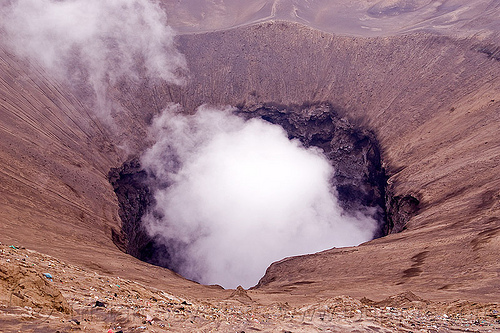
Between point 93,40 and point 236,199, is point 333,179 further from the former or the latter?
point 93,40

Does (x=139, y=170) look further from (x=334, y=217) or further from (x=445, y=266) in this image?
(x=445, y=266)

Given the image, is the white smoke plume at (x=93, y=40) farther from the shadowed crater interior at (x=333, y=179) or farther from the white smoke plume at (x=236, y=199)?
the shadowed crater interior at (x=333, y=179)

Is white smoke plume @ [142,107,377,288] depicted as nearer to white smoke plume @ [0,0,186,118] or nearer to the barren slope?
the barren slope

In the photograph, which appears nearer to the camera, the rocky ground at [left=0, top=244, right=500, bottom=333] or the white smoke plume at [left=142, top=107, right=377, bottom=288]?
the rocky ground at [left=0, top=244, right=500, bottom=333]

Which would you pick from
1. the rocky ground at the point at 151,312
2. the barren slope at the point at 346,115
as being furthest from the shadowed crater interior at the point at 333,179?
the rocky ground at the point at 151,312

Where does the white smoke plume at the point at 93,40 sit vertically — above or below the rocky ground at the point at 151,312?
above

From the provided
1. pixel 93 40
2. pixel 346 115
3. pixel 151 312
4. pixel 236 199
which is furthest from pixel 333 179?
pixel 151 312

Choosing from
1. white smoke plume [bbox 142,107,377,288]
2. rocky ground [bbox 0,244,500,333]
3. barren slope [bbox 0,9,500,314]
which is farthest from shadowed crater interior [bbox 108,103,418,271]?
rocky ground [bbox 0,244,500,333]
